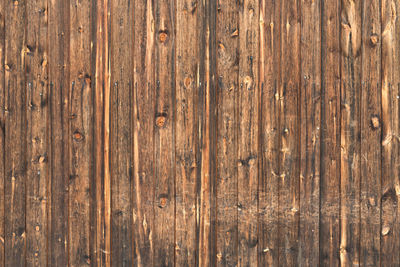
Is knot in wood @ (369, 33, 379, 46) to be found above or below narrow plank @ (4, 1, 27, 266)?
above

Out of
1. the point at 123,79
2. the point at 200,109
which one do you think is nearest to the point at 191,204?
the point at 200,109

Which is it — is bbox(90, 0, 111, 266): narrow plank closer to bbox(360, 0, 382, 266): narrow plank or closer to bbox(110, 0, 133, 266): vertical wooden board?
bbox(110, 0, 133, 266): vertical wooden board

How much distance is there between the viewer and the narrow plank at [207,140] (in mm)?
1771

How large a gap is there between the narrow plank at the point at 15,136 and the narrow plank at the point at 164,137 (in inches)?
29.3

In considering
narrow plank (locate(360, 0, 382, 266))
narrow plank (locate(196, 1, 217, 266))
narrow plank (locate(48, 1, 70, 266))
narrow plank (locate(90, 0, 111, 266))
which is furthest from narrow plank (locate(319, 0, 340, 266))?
narrow plank (locate(48, 1, 70, 266))

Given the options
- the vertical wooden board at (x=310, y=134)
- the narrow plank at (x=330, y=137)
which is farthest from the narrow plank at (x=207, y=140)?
the narrow plank at (x=330, y=137)

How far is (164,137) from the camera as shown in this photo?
1.79 meters

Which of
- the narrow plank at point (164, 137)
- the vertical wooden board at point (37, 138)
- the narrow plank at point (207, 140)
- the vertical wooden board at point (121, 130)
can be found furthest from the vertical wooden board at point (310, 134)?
the vertical wooden board at point (37, 138)

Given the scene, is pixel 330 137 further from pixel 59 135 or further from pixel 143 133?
pixel 59 135

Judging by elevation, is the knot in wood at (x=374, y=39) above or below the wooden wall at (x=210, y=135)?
above

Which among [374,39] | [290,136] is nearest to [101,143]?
[290,136]

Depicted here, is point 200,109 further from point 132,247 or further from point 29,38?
point 29,38

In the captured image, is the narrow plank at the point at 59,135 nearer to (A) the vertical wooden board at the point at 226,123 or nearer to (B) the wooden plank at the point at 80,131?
(B) the wooden plank at the point at 80,131

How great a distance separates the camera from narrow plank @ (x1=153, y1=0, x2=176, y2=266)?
5.86 ft
